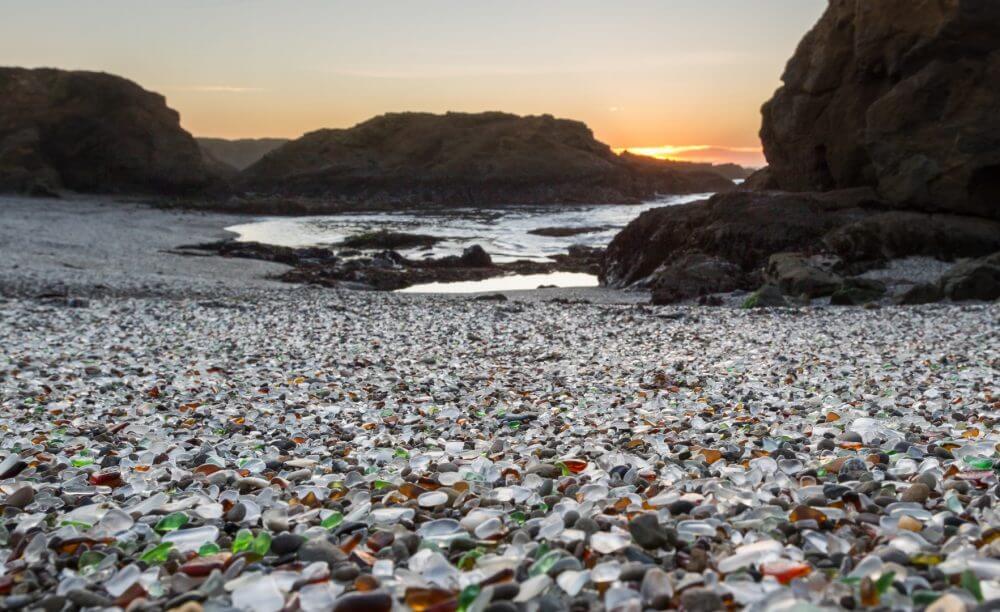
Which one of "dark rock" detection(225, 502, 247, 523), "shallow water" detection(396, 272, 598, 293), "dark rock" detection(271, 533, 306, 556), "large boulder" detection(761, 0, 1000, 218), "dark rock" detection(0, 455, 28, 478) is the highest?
"large boulder" detection(761, 0, 1000, 218)

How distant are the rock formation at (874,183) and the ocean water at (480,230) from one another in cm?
475

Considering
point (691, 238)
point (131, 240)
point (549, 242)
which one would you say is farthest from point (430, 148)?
point (691, 238)

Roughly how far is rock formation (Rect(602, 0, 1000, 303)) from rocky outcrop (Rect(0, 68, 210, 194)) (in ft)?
186

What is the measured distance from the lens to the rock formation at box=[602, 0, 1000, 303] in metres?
18.1

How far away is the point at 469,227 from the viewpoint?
140 feet

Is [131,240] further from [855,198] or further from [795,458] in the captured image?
[795,458]

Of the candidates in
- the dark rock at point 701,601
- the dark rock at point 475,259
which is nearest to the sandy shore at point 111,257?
the dark rock at point 475,259

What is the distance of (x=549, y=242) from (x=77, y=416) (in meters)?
31.1

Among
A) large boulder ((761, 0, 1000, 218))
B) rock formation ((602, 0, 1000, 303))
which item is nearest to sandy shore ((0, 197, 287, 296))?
rock formation ((602, 0, 1000, 303))

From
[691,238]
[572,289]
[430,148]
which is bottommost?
[572,289]

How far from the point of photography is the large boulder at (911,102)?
1875cm

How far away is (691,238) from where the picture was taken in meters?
20.7

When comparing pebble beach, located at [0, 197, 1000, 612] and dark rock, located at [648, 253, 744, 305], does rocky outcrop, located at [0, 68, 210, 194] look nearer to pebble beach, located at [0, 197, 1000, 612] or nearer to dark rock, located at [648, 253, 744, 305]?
dark rock, located at [648, 253, 744, 305]

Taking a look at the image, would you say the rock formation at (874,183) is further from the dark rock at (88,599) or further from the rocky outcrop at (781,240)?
the dark rock at (88,599)
